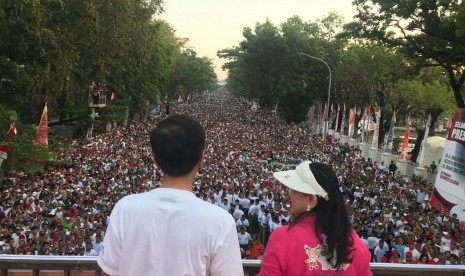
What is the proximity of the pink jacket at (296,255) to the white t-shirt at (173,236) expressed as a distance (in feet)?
1.14

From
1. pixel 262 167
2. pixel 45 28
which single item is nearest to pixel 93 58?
pixel 45 28

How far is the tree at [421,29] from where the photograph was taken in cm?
1881

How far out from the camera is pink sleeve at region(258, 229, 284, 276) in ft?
6.85

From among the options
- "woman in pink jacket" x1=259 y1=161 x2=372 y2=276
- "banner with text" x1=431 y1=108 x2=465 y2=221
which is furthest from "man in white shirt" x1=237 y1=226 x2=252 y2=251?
"woman in pink jacket" x1=259 y1=161 x2=372 y2=276

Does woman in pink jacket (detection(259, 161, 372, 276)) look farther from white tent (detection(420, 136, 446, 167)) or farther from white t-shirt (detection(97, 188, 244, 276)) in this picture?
white tent (detection(420, 136, 446, 167))

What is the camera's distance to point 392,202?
48.5ft

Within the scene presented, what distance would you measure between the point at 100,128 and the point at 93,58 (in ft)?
41.9

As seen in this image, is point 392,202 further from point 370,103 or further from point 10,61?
point 370,103

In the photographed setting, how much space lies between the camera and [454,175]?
34.5 feet

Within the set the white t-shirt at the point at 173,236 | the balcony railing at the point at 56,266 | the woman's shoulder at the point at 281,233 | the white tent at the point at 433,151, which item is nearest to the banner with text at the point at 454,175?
the balcony railing at the point at 56,266

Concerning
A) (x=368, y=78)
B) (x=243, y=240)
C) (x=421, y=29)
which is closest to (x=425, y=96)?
(x=368, y=78)

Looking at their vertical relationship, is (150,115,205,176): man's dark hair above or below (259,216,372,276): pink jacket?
above

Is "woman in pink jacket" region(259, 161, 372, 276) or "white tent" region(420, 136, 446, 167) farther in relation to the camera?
"white tent" region(420, 136, 446, 167)

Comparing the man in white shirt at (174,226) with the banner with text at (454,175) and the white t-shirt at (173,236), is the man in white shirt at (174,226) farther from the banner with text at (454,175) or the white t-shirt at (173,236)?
the banner with text at (454,175)
